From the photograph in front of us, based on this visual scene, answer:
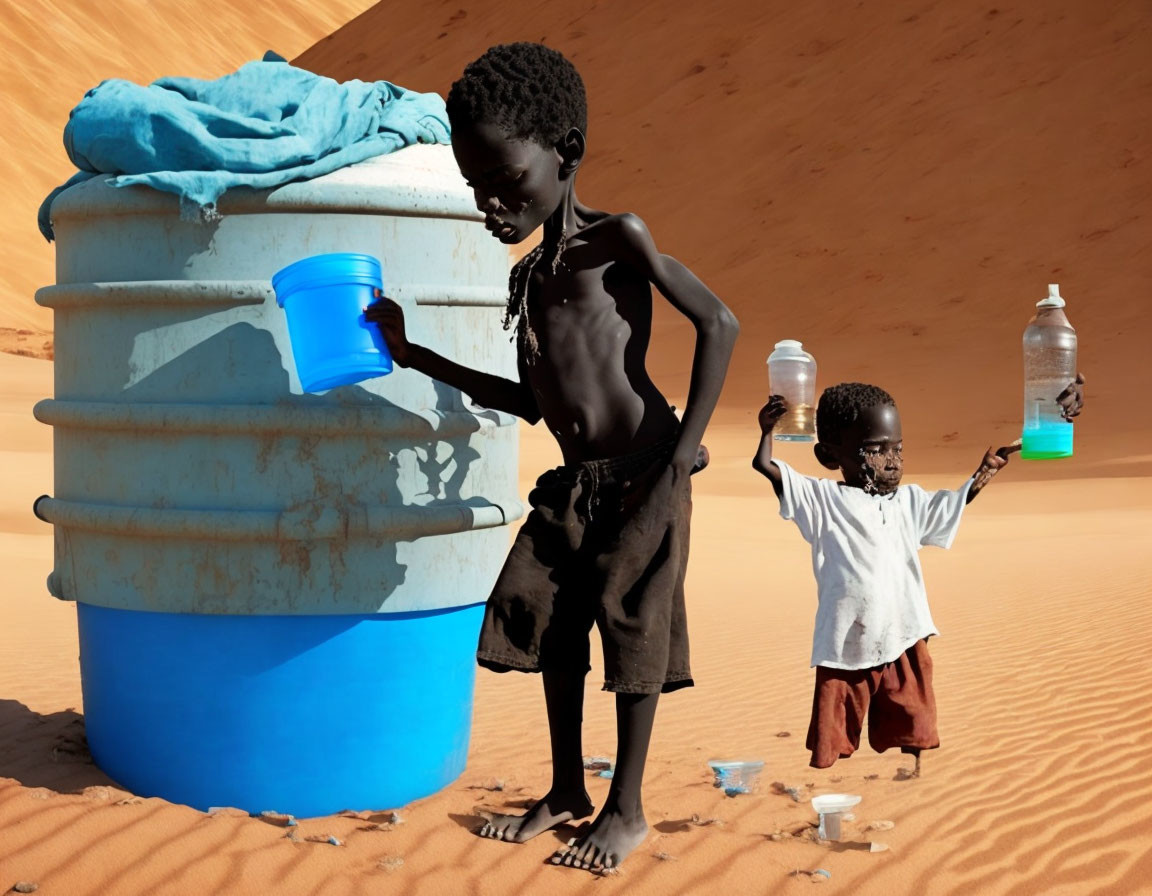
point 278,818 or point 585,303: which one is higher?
point 585,303

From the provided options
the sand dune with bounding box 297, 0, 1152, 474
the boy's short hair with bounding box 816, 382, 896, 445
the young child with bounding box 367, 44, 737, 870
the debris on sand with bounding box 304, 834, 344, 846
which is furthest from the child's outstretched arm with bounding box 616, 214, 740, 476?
the sand dune with bounding box 297, 0, 1152, 474

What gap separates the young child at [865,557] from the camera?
383 centimetres

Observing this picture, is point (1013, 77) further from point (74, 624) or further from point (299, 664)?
point (299, 664)

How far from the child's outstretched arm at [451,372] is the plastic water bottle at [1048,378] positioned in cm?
147

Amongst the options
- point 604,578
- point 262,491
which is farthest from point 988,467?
point 262,491

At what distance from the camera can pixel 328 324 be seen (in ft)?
11.5

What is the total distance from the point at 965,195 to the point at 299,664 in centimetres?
2251

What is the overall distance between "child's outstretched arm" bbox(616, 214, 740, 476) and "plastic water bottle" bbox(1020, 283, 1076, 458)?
44.8 inches

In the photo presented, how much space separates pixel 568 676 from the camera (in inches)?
143

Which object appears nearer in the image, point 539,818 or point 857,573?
point 539,818

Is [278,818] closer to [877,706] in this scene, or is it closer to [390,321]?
[390,321]

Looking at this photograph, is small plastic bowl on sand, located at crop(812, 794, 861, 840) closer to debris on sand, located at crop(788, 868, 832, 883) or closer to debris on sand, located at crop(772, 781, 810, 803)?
debris on sand, located at crop(772, 781, 810, 803)

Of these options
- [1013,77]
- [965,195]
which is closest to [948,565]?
[965,195]

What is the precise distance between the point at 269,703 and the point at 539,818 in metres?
0.80
